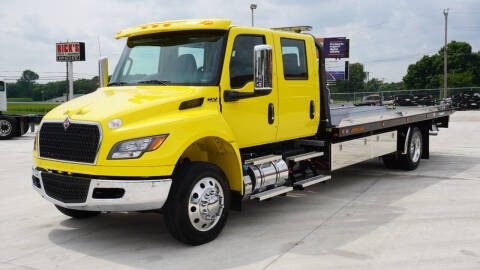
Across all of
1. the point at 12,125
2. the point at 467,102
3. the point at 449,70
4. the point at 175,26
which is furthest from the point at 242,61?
the point at 449,70

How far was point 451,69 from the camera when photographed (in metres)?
81.8

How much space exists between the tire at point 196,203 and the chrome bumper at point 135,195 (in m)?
0.14

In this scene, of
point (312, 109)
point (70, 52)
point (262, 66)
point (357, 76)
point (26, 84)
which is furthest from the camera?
point (357, 76)

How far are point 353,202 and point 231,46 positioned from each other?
302 centimetres

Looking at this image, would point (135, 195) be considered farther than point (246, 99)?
No

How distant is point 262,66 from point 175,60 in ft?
3.48

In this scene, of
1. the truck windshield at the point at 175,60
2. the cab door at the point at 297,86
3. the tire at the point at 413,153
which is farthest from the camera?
the tire at the point at 413,153

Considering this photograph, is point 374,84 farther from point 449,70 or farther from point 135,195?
point 135,195

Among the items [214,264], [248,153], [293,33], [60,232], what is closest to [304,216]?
[248,153]

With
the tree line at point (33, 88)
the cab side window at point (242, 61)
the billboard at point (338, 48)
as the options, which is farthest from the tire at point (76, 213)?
the billboard at point (338, 48)

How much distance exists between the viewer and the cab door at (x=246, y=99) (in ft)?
18.4

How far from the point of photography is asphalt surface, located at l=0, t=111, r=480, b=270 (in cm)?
476

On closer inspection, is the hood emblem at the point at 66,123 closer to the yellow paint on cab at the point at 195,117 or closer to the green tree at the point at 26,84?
the yellow paint on cab at the point at 195,117

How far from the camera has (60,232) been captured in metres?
5.86
